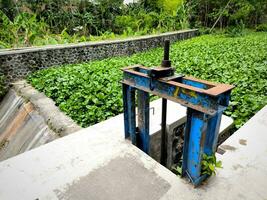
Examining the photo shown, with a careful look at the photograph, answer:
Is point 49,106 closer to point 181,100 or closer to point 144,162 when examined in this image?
point 144,162

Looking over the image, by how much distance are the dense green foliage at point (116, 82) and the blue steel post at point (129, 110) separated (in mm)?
1176

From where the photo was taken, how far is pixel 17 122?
429 centimetres

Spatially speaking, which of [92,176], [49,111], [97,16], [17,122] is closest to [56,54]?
[17,122]

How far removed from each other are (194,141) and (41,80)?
15.6 ft

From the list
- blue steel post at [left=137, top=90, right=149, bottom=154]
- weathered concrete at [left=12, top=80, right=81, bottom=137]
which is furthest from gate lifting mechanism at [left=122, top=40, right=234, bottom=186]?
weathered concrete at [left=12, top=80, right=81, bottom=137]

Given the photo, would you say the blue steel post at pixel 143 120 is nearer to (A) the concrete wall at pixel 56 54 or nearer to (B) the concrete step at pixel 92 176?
(B) the concrete step at pixel 92 176

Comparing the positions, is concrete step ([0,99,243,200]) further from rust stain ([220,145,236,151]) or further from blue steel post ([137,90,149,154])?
rust stain ([220,145,236,151])

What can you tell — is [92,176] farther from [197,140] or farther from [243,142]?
[243,142]

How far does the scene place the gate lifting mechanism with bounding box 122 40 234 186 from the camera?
145 cm

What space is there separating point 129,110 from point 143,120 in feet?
0.64

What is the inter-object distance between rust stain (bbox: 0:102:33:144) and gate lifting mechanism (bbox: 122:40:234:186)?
299cm

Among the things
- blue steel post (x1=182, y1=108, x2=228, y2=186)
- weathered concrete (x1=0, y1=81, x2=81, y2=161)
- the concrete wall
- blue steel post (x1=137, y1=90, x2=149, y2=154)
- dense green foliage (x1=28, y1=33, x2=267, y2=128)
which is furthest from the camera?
the concrete wall

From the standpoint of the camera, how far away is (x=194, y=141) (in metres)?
1.63

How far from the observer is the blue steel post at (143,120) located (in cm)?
210
